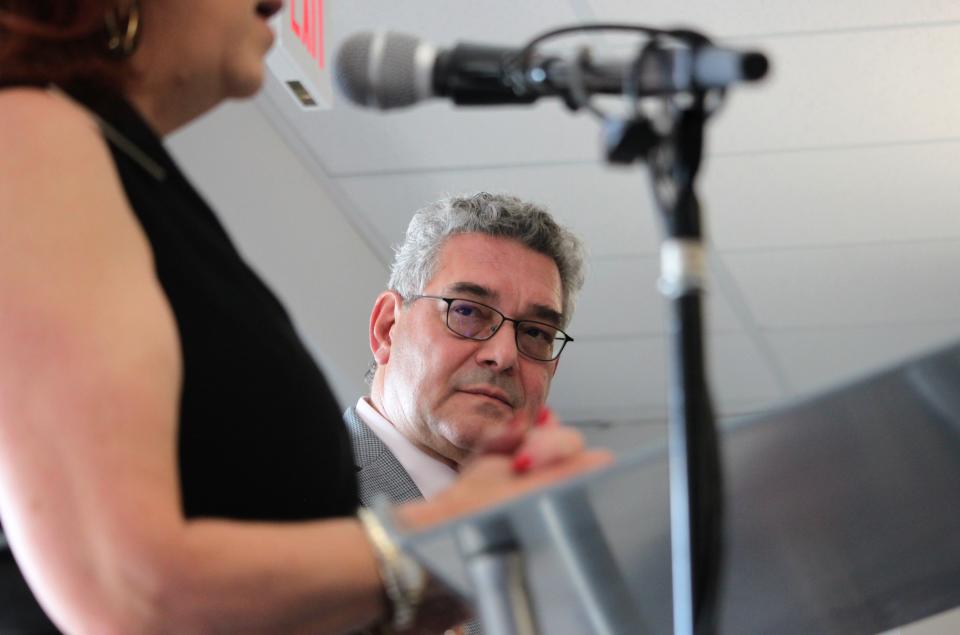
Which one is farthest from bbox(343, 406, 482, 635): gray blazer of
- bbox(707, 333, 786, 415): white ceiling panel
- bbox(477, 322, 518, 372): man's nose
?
bbox(707, 333, 786, 415): white ceiling panel

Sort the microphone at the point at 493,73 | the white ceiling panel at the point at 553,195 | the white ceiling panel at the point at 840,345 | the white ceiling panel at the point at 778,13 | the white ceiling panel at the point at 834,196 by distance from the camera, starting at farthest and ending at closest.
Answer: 1. the white ceiling panel at the point at 840,345
2. the white ceiling panel at the point at 553,195
3. the white ceiling panel at the point at 834,196
4. the white ceiling panel at the point at 778,13
5. the microphone at the point at 493,73

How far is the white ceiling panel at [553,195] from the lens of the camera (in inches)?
165

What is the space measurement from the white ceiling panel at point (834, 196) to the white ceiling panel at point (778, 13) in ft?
2.15

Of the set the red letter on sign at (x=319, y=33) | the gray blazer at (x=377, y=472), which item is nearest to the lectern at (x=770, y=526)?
the gray blazer at (x=377, y=472)

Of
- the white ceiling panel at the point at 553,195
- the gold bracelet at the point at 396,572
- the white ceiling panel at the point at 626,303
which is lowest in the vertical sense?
the white ceiling panel at the point at 626,303

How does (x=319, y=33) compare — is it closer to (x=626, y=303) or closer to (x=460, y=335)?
(x=460, y=335)

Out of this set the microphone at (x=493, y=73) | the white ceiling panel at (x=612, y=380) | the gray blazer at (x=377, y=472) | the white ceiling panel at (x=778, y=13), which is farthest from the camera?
the white ceiling panel at (x=612, y=380)

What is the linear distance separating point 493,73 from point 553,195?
3367 mm

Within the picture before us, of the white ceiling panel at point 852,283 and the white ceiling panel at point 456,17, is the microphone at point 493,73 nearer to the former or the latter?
the white ceiling panel at point 456,17

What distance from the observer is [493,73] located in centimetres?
97

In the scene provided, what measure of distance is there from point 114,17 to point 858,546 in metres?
0.66

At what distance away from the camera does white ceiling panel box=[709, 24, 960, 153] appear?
136 inches

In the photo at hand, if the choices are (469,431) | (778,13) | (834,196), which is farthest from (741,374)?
(469,431)

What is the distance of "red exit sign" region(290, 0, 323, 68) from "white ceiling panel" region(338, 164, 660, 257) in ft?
4.82
